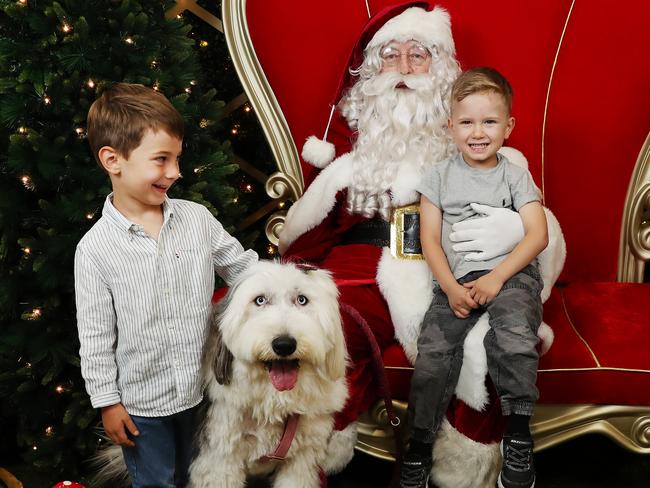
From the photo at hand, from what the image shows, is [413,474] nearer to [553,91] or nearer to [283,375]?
[283,375]

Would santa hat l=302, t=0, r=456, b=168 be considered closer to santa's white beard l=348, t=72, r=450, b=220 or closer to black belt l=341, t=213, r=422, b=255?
santa's white beard l=348, t=72, r=450, b=220

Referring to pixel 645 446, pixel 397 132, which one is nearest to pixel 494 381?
pixel 645 446

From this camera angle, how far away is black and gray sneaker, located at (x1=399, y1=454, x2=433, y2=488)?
192cm

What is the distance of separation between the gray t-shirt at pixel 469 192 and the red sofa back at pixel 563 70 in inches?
28.7

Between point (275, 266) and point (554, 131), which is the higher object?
point (554, 131)

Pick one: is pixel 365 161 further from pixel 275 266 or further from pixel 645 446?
pixel 645 446

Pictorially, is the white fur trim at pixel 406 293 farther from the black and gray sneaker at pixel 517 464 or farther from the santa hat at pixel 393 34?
the santa hat at pixel 393 34

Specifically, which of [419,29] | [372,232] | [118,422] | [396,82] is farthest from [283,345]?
[419,29]

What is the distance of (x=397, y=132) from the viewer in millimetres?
2582

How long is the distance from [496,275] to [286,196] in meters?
1.19

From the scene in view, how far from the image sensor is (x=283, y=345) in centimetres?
147

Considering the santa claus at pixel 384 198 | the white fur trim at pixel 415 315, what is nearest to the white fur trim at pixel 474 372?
the white fur trim at pixel 415 315

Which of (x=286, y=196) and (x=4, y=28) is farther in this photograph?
(x=286, y=196)

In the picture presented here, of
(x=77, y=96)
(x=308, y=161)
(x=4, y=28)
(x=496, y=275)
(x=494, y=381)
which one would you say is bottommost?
(x=494, y=381)
